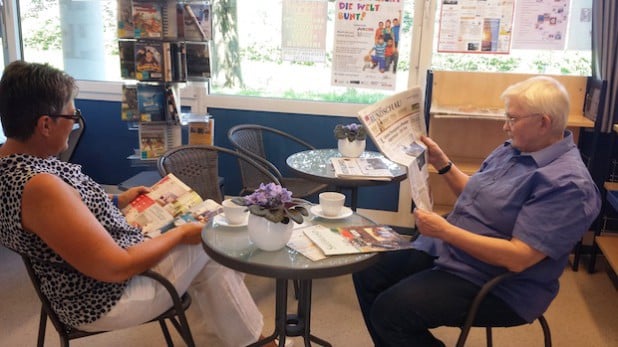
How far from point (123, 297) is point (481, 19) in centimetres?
268

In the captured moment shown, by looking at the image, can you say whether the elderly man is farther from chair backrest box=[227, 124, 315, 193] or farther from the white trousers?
chair backrest box=[227, 124, 315, 193]

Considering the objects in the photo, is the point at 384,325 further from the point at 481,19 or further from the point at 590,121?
the point at 481,19

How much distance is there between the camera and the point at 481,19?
3293mm

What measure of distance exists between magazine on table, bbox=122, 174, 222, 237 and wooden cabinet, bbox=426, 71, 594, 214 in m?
1.61

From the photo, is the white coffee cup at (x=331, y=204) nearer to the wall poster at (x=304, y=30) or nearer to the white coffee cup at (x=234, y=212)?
the white coffee cup at (x=234, y=212)

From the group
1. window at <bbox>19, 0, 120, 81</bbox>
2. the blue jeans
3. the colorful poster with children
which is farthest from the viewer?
window at <bbox>19, 0, 120, 81</bbox>

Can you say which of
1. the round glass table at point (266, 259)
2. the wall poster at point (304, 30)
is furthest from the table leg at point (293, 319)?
the wall poster at point (304, 30)

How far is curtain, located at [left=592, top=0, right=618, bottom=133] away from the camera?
295 cm

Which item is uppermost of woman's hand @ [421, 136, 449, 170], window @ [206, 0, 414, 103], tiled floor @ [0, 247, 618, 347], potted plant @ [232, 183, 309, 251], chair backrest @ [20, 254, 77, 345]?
window @ [206, 0, 414, 103]

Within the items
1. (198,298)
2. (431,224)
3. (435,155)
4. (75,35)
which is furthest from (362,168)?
(75,35)

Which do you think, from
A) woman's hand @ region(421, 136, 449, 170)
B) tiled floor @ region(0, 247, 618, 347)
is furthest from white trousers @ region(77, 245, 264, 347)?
woman's hand @ region(421, 136, 449, 170)

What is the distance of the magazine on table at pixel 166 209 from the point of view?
1837 millimetres

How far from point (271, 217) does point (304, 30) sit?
2.38 m

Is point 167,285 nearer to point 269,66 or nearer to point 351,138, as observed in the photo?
point 351,138
